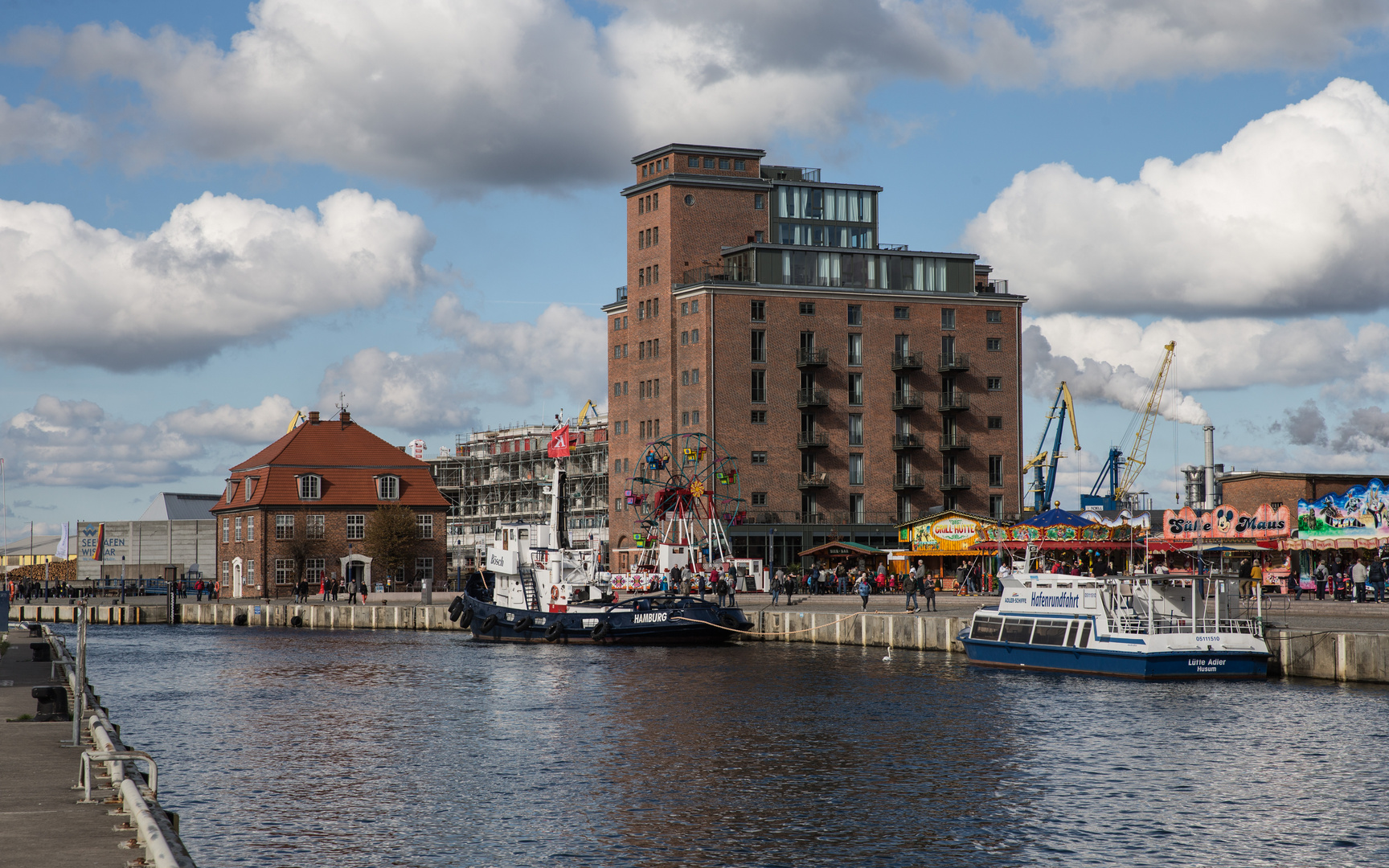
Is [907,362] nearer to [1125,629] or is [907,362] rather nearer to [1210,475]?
[1210,475]

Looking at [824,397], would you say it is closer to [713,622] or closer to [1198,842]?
[713,622]

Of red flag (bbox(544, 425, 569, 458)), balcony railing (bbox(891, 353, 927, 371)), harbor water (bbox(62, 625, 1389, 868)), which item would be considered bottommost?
harbor water (bbox(62, 625, 1389, 868))

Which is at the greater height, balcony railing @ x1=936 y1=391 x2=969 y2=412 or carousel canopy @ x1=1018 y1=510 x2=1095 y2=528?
balcony railing @ x1=936 y1=391 x2=969 y2=412

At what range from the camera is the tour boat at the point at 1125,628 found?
4594 centimetres

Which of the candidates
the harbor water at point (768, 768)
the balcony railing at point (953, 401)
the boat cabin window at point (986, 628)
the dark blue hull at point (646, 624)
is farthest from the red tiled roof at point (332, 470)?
the boat cabin window at point (986, 628)

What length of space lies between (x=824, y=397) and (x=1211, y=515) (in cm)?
5104

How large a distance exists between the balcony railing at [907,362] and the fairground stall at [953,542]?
1396 inches

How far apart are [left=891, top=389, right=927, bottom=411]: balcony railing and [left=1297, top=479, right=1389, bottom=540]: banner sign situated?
56.4 meters

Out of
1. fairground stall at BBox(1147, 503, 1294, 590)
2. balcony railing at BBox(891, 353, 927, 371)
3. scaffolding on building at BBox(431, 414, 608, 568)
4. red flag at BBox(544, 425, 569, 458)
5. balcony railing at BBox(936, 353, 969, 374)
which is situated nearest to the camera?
red flag at BBox(544, 425, 569, 458)

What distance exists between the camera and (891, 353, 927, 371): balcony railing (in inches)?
5030

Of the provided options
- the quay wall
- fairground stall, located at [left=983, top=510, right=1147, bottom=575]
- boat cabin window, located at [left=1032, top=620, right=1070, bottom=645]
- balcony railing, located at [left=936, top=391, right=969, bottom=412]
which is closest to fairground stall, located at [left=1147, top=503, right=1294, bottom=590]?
fairground stall, located at [left=983, top=510, right=1147, bottom=575]

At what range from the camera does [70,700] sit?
34.2m

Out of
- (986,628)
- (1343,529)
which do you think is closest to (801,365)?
(1343,529)

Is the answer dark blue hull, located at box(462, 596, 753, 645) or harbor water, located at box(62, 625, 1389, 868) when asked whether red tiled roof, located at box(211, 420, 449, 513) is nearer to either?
dark blue hull, located at box(462, 596, 753, 645)
